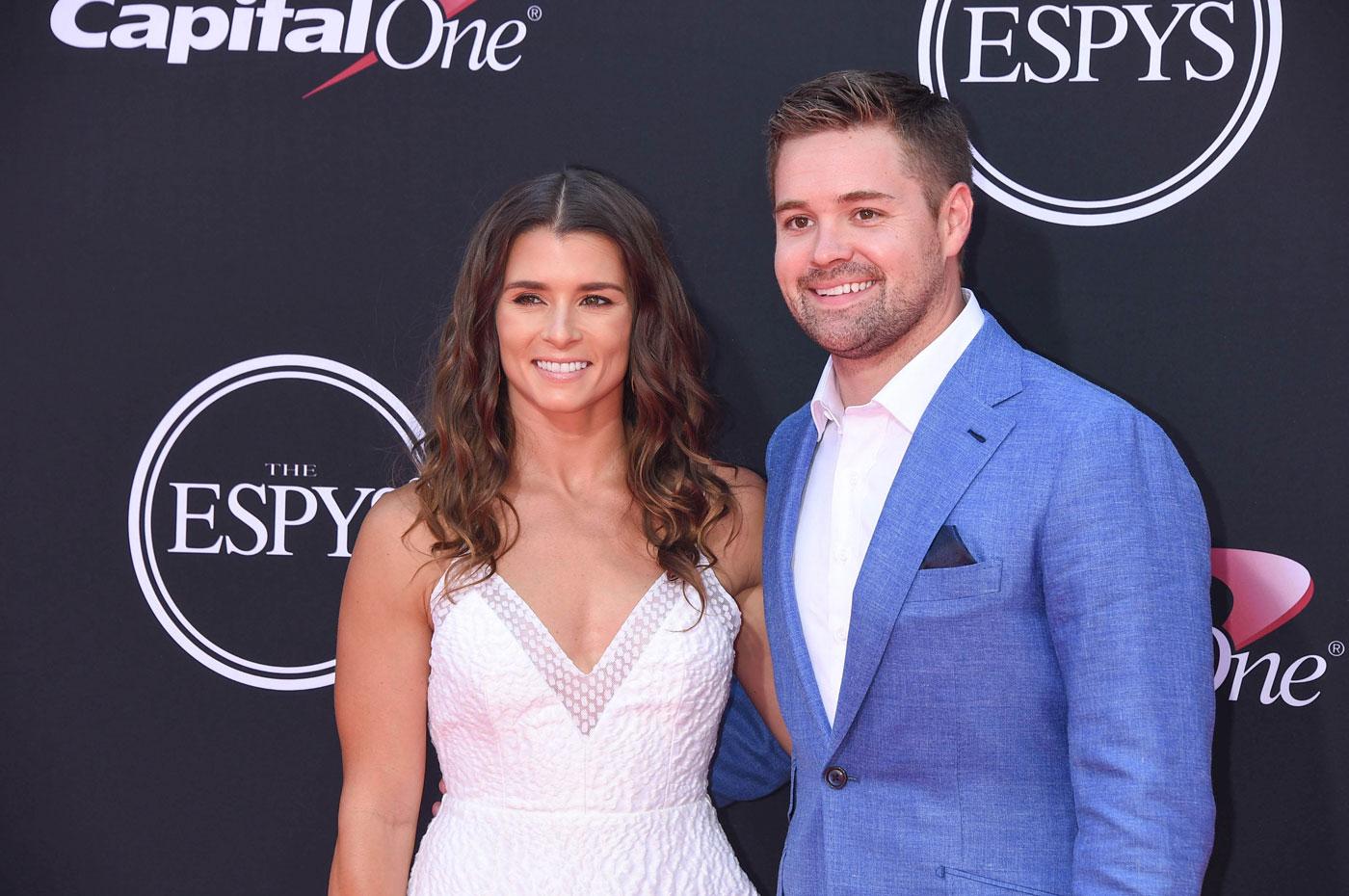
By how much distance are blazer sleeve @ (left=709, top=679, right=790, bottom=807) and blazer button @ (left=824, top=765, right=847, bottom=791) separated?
2.21ft

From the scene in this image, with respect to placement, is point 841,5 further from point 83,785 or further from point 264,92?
point 83,785

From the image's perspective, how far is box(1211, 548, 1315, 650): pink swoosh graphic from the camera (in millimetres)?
2588

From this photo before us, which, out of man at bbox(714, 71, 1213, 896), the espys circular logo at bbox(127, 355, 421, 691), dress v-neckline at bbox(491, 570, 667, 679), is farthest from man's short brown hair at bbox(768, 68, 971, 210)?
the espys circular logo at bbox(127, 355, 421, 691)

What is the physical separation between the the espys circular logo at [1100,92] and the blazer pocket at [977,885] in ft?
4.61

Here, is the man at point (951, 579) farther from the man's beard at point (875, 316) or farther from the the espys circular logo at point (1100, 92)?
the the espys circular logo at point (1100, 92)

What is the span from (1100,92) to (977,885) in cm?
162

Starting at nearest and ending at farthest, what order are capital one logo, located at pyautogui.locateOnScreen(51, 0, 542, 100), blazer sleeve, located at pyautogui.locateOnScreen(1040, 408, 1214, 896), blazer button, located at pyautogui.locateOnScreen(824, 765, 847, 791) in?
blazer sleeve, located at pyautogui.locateOnScreen(1040, 408, 1214, 896) → blazer button, located at pyautogui.locateOnScreen(824, 765, 847, 791) → capital one logo, located at pyautogui.locateOnScreen(51, 0, 542, 100)

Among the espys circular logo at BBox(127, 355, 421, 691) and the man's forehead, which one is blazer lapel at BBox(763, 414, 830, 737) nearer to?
the man's forehead

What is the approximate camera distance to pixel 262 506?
2787 millimetres

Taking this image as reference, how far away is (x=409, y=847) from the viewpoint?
2.30 metres

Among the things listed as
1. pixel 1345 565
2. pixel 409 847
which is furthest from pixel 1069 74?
pixel 409 847

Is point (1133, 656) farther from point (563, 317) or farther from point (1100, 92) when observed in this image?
point (1100, 92)

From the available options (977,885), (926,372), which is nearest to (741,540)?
(926,372)

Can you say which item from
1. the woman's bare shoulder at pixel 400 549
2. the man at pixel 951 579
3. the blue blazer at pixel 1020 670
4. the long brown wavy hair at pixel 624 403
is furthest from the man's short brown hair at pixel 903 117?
the woman's bare shoulder at pixel 400 549
